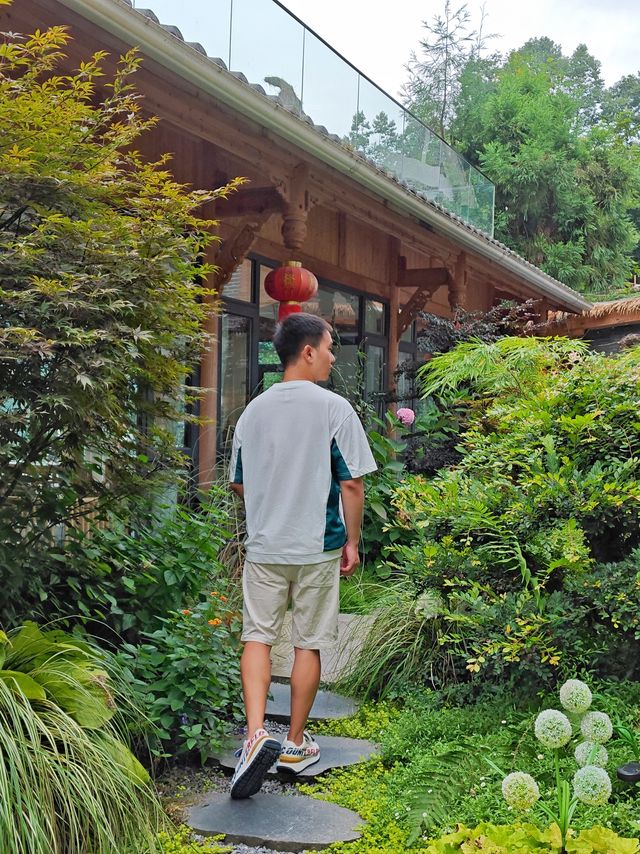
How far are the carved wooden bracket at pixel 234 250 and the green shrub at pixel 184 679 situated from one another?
14.3 feet

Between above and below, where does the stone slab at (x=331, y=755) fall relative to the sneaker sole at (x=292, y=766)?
below

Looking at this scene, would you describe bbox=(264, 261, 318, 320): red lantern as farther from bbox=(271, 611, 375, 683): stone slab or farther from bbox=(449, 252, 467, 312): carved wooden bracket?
bbox=(449, 252, 467, 312): carved wooden bracket

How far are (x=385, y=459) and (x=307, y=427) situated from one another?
3.94 meters

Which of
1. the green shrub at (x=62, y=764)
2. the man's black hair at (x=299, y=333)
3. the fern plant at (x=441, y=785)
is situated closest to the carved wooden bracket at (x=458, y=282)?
the man's black hair at (x=299, y=333)

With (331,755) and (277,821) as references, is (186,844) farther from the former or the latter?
(331,755)

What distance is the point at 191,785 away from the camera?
133 inches

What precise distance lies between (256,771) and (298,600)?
26.5 inches

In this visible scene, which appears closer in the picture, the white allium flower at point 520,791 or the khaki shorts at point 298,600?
the white allium flower at point 520,791

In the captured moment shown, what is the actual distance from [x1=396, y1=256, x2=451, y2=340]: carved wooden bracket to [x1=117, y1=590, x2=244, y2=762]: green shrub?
823cm

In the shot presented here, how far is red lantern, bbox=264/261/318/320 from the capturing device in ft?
24.3

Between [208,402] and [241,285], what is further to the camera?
[241,285]

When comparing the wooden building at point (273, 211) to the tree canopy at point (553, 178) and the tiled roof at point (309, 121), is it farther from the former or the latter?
the tree canopy at point (553, 178)

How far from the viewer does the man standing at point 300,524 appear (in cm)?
342

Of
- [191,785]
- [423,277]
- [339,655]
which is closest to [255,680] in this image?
[191,785]
